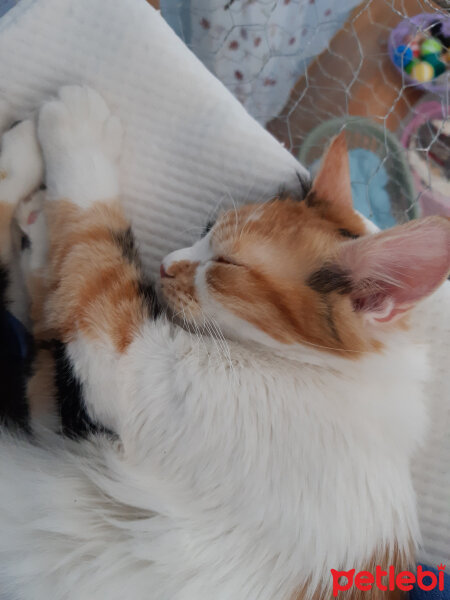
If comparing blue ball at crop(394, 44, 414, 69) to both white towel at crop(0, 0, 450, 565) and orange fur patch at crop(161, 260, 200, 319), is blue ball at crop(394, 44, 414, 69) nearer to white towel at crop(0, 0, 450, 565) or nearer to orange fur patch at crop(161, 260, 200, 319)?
white towel at crop(0, 0, 450, 565)

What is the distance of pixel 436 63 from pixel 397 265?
115cm

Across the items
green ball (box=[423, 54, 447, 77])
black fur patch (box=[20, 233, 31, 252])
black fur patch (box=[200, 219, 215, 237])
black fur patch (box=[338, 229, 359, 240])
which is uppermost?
black fur patch (box=[20, 233, 31, 252])

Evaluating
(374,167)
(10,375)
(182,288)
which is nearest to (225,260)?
(182,288)

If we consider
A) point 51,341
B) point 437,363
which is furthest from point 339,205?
point 51,341

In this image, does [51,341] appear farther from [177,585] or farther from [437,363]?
[437,363]

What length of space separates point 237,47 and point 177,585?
122 centimetres

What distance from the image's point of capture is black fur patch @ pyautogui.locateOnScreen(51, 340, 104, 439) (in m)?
0.64

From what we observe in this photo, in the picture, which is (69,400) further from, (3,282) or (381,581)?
(381,581)

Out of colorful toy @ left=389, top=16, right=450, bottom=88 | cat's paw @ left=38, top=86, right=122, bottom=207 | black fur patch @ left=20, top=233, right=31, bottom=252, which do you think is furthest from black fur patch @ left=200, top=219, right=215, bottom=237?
colorful toy @ left=389, top=16, right=450, bottom=88

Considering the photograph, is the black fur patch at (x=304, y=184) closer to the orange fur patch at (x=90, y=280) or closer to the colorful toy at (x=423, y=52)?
Result: the orange fur patch at (x=90, y=280)

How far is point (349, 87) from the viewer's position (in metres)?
1.30

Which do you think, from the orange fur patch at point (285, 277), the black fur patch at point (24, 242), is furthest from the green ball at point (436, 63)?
the black fur patch at point (24, 242)

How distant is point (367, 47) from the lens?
1340 mm

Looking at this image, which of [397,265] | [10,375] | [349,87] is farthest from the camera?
[349,87]
